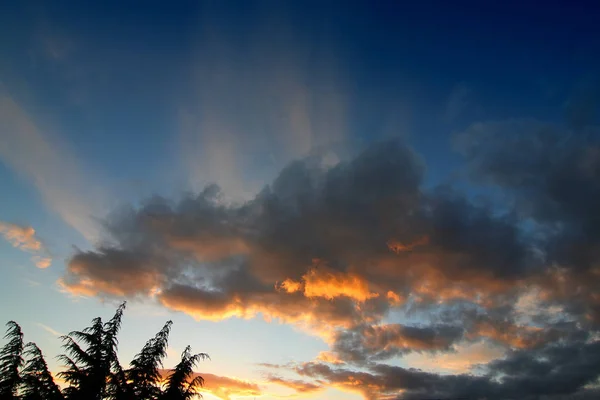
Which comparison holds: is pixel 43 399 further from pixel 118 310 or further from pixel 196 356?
pixel 196 356

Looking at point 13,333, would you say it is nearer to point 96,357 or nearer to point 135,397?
point 96,357

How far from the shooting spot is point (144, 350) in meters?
26.6

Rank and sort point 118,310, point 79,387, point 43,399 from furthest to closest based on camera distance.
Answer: point 118,310 < point 79,387 < point 43,399

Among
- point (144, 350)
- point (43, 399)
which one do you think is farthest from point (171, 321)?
point (43, 399)

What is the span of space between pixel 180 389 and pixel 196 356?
2034 millimetres

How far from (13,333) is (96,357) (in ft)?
14.0

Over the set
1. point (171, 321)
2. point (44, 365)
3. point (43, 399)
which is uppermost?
point (171, 321)

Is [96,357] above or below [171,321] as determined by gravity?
below

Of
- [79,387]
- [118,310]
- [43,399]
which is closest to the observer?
[43,399]

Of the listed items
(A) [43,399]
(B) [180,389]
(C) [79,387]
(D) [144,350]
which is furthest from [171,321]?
(A) [43,399]

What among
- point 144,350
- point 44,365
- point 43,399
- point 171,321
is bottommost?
point 43,399

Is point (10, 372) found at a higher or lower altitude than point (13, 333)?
lower

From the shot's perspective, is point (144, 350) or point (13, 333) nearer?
point (13, 333)

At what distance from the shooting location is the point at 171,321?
27.3 m
